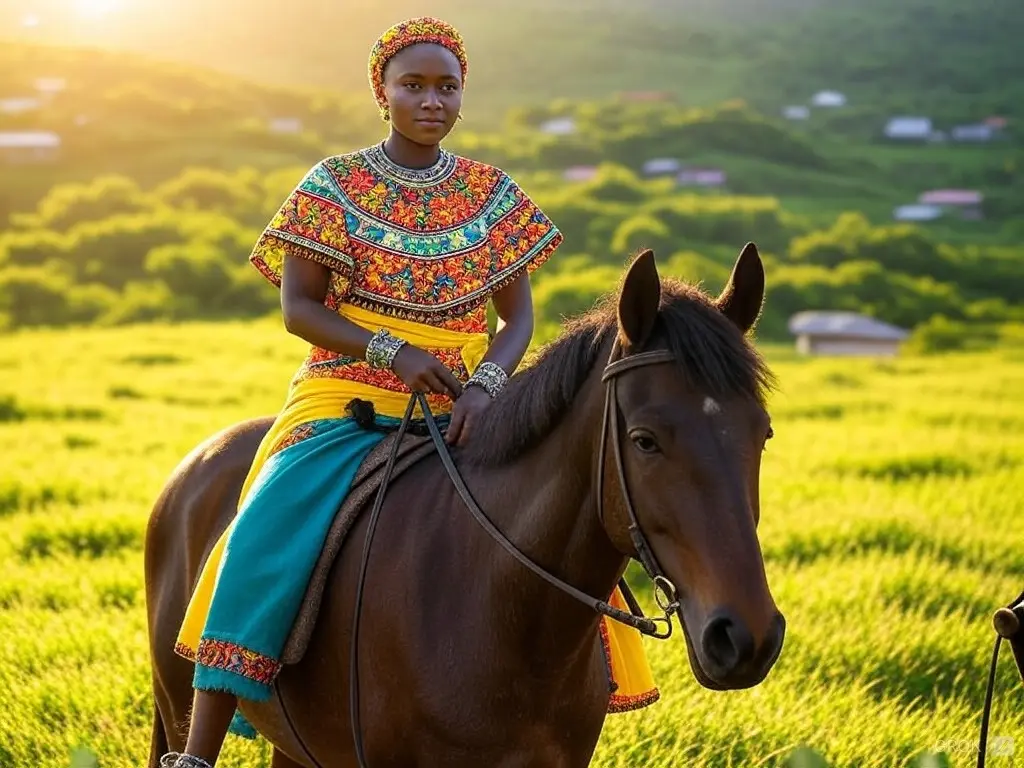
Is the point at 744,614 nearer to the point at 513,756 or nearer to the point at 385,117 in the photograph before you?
the point at 513,756

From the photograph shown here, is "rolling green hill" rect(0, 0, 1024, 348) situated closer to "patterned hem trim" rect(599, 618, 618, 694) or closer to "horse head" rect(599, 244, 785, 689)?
"patterned hem trim" rect(599, 618, 618, 694)

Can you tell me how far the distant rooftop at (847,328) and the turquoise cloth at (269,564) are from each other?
27.9 meters

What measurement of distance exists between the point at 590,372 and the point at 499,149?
56098mm

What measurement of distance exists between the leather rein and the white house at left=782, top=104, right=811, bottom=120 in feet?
231

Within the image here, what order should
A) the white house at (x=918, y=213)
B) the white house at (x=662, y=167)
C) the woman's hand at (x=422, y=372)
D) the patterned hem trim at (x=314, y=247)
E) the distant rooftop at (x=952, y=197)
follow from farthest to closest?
the white house at (x=662, y=167)
the distant rooftop at (x=952, y=197)
the white house at (x=918, y=213)
the patterned hem trim at (x=314, y=247)
the woman's hand at (x=422, y=372)

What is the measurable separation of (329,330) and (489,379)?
1.57ft

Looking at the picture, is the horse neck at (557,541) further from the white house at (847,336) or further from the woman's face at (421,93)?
the white house at (847,336)

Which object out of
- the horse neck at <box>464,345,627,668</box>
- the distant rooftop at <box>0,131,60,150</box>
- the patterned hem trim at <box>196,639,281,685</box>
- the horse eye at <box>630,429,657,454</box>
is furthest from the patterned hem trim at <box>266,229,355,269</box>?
the distant rooftop at <box>0,131,60,150</box>

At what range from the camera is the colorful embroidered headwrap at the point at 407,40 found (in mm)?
3803

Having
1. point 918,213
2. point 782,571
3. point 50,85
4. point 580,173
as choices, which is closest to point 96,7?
point 50,85

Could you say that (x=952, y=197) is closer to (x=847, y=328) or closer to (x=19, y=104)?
(x=847, y=328)

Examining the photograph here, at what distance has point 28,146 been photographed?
45.1m

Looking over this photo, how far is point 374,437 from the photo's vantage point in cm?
378

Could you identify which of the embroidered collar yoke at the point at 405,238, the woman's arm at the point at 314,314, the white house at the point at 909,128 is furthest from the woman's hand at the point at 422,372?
the white house at the point at 909,128
